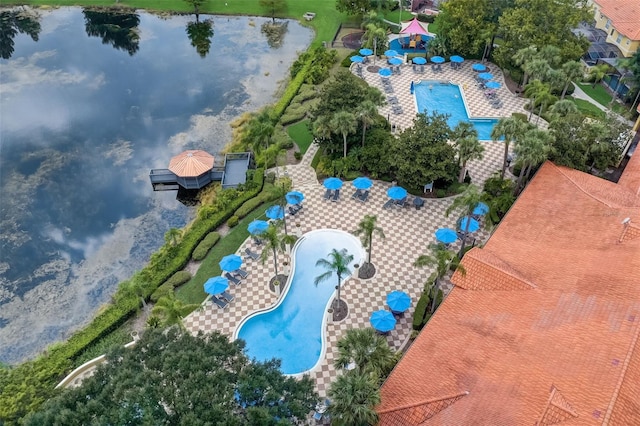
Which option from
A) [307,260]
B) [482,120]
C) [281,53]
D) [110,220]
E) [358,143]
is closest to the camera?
[307,260]

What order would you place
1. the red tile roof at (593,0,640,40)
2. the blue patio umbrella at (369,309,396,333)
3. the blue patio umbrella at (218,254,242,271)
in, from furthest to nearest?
the red tile roof at (593,0,640,40)
the blue patio umbrella at (218,254,242,271)
the blue patio umbrella at (369,309,396,333)

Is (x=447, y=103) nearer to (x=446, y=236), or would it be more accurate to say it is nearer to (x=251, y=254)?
(x=446, y=236)

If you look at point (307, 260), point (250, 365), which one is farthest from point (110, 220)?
point (250, 365)

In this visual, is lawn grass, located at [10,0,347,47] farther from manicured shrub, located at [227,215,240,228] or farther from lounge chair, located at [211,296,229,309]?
lounge chair, located at [211,296,229,309]

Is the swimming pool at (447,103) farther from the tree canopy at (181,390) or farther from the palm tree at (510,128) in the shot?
the tree canopy at (181,390)

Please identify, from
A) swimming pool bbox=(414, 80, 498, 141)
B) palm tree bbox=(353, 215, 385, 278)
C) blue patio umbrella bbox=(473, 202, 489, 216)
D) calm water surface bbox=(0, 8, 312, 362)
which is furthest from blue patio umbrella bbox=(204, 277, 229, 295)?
swimming pool bbox=(414, 80, 498, 141)

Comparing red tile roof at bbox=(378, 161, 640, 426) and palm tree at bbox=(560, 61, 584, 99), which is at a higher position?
palm tree at bbox=(560, 61, 584, 99)

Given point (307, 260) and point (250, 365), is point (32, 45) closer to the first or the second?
point (307, 260)
